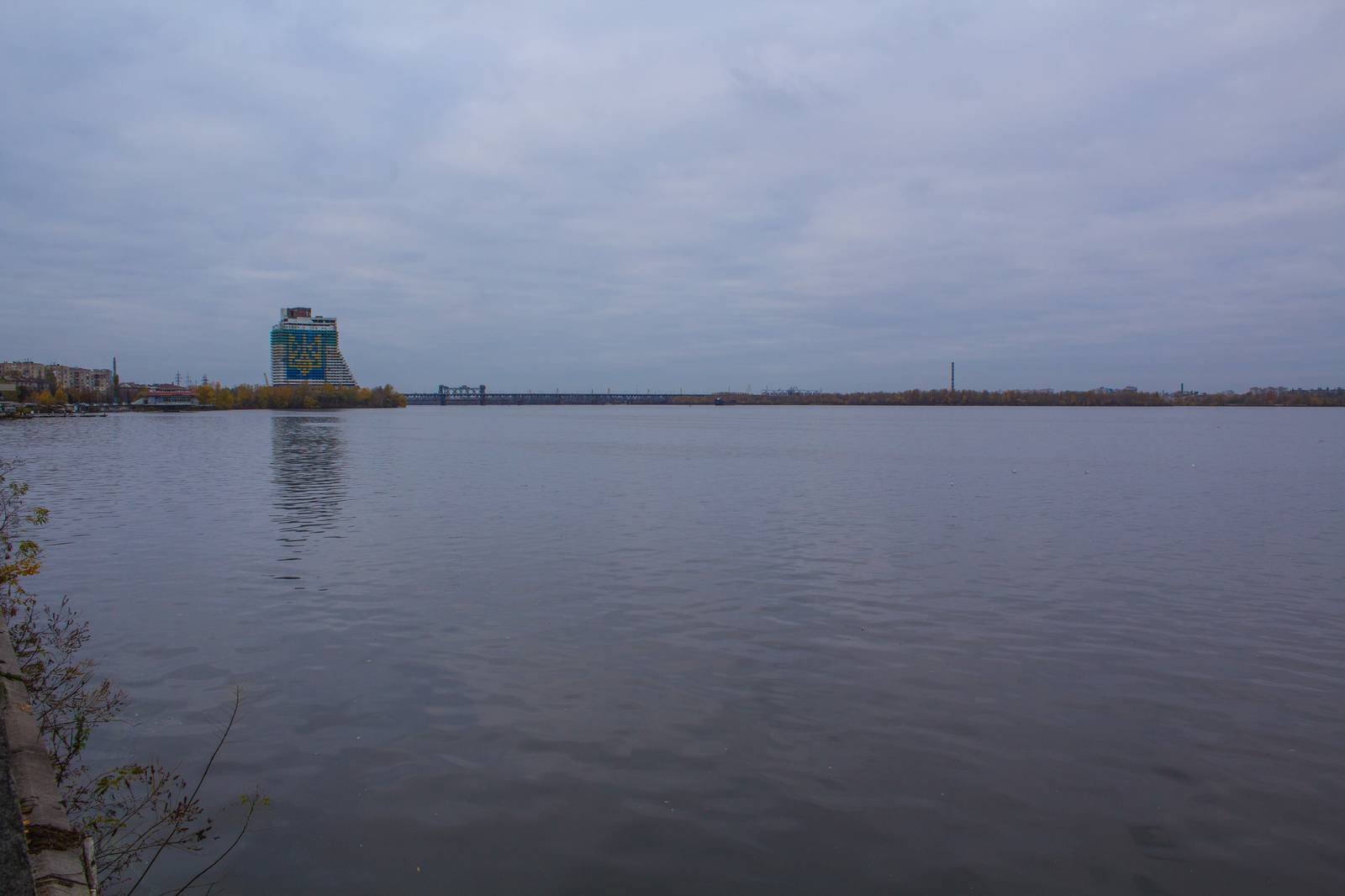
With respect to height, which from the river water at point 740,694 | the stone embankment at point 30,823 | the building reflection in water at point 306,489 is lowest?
the river water at point 740,694

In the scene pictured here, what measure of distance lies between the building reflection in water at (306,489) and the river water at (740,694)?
21.9 inches

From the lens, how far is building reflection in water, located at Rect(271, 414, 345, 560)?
83.1ft

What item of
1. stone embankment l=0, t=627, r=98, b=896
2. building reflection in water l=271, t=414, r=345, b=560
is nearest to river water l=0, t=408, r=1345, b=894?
building reflection in water l=271, t=414, r=345, b=560

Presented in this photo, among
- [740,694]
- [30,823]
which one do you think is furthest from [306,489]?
[30,823]

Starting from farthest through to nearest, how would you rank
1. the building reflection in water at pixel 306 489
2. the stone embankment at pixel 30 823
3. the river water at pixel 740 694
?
the building reflection in water at pixel 306 489
the river water at pixel 740 694
the stone embankment at pixel 30 823

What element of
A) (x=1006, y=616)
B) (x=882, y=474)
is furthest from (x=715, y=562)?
(x=882, y=474)

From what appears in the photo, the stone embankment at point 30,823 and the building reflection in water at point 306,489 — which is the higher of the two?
the stone embankment at point 30,823

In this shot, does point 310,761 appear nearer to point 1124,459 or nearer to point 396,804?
point 396,804

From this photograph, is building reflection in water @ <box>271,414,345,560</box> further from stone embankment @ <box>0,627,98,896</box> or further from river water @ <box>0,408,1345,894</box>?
stone embankment @ <box>0,627,98,896</box>

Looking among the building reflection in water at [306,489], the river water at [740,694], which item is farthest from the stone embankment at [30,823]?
the building reflection in water at [306,489]

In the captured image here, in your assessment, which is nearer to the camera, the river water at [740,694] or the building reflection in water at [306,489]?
the river water at [740,694]

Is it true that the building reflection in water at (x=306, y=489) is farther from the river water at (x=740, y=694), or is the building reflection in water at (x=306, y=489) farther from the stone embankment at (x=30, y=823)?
the stone embankment at (x=30, y=823)

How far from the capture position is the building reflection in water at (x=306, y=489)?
25.3 metres

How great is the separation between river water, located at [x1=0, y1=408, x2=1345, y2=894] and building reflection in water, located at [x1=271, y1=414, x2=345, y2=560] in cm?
56
